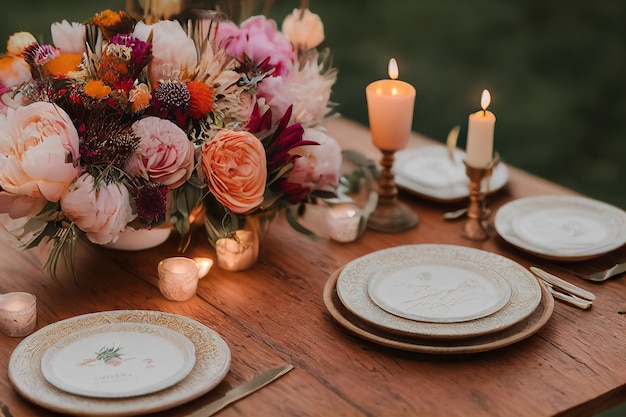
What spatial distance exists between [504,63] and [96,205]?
295 cm

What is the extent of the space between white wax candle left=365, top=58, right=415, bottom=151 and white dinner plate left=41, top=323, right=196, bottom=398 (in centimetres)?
57

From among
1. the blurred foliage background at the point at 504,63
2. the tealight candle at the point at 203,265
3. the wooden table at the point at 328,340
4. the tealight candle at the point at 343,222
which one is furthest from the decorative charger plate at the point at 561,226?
the blurred foliage background at the point at 504,63

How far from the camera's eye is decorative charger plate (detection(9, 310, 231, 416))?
98 cm

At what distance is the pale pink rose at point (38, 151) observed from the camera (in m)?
1.15

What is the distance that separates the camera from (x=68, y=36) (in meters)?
1.35

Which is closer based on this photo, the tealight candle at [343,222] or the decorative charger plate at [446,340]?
the decorative charger plate at [446,340]

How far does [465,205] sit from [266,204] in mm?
458

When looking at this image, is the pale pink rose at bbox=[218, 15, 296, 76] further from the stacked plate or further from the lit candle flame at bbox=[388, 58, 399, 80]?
the stacked plate

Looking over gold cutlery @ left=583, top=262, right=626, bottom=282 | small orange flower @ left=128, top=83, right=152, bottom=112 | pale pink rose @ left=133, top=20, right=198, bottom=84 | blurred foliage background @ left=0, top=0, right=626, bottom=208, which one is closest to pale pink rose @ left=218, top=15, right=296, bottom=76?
pale pink rose @ left=133, top=20, right=198, bottom=84

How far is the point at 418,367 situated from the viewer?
3.59 ft

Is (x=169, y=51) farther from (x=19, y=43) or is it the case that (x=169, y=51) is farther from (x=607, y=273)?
(x=607, y=273)

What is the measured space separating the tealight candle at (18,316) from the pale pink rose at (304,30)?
687 mm

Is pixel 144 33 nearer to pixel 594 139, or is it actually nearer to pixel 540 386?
pixel 540 386

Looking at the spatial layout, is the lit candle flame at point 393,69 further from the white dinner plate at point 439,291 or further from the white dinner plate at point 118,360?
the white dinner plate at point 118,360
